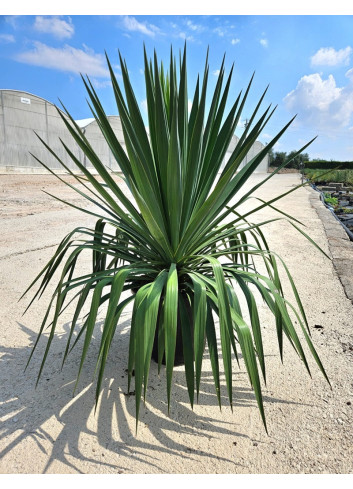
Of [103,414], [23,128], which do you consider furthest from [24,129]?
[103,414]

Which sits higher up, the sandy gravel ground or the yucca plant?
the yucca plant

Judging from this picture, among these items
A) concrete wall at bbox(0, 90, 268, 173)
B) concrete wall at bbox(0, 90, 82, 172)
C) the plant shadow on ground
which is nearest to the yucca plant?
the plant shadow on ground

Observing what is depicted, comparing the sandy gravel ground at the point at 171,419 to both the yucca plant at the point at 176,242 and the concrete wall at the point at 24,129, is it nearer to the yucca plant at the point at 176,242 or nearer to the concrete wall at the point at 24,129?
the yucca plant at the point at 176,242

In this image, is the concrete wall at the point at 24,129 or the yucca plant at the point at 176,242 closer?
the yucca plant at the point at 176,242

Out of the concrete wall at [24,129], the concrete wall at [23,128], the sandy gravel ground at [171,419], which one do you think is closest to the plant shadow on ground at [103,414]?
the sandy gravel ground at [171,419]

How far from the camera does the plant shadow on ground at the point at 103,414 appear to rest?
49.4 inches

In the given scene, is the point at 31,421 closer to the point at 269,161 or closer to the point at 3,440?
the point at 3,440

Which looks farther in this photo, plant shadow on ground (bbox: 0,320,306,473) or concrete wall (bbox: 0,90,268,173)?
concrete wall (bbox: 0,90,268,173)

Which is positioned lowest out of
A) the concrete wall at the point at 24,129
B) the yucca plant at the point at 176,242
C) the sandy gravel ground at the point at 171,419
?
the sandy gravel ground at the point at 171,419

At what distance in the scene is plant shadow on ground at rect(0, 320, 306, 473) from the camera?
1.25 meters

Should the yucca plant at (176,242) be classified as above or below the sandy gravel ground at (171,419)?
above

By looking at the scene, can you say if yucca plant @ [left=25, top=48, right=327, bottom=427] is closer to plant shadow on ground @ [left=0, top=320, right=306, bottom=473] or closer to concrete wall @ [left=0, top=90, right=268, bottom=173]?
plant shadow on ground @ [left=0, top=320, right=306, bottom=473]

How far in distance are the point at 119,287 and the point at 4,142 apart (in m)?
16.0

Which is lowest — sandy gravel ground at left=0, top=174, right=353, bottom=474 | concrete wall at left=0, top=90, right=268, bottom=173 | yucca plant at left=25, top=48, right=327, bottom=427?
sandy gravel ground at left=0, top=174, right=353, bottom=474
